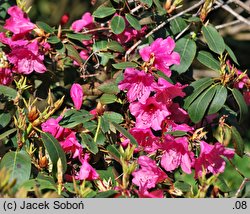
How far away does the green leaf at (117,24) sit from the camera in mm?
2232

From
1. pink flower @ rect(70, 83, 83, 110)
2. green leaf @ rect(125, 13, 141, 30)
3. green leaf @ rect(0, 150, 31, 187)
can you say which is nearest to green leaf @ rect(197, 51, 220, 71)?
green leaf @ rect(125, 13, 141, 30)

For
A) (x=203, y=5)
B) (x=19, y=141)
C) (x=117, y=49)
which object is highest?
(x=203, y=5)

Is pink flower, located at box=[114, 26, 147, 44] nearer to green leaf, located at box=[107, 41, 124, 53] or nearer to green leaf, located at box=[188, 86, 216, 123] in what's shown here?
green leaf, located at box=[107, 41, 124, 53]

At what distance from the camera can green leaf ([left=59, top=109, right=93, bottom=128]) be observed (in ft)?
6.51

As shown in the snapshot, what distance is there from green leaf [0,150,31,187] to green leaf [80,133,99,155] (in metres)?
0.21

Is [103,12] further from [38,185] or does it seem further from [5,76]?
[38,185]

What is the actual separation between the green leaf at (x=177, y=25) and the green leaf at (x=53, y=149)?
2.42 ft

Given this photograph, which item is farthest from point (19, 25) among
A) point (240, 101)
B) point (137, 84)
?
point (240, 101)

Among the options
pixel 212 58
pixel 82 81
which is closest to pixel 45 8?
pixel 82 81

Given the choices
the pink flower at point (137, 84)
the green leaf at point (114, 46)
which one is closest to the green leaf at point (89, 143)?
the pink flower at point (137, 84)

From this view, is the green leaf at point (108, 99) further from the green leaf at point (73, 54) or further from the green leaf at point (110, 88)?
the green leaf at point (73, 54)

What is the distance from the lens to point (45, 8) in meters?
4.22

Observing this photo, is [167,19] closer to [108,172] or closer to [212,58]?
[212,58]

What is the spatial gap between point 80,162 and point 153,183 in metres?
0.32
